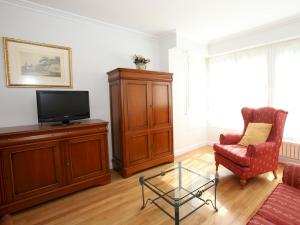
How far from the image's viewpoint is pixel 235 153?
246 centimetres

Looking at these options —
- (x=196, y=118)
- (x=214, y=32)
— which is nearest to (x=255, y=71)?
(x=214, y=32)

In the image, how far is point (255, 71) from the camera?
346cm

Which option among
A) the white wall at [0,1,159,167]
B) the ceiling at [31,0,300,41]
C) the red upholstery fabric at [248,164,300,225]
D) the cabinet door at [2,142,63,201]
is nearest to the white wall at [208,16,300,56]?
the ceiling at [31,0,300,41]

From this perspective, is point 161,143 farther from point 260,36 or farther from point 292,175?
point 260,36

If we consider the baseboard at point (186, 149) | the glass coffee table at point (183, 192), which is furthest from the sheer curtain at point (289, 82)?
the glass coffee table at point (183, 192)

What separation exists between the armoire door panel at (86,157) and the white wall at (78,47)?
63cm

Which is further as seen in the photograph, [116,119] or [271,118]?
[116,119]

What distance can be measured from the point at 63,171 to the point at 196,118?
3016 millimetres

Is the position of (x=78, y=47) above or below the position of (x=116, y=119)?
above

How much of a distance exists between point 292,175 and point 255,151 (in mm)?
710

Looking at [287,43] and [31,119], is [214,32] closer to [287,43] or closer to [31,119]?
[287,43]

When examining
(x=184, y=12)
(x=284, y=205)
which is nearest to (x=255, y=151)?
(x=284, y=205)

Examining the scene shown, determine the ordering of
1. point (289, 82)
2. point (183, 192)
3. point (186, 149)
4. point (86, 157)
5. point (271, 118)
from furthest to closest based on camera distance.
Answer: point (186, 149) < point (289, 82) < point (271, 118) < point (86, 157) < point (183, 192)

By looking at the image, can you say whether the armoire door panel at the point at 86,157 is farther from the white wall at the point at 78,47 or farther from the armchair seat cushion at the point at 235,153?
the armchair seat cushion at the point at 235,153
